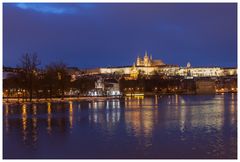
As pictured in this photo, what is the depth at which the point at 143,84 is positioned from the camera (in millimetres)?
98875

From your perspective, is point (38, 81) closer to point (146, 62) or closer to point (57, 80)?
point (57, 80)

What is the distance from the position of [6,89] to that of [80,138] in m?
48.5

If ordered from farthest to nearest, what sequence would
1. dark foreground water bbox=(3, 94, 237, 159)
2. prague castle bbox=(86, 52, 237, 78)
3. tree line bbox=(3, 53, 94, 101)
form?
prague castle bbox=(86, 52, 237, 78)
tree line bbox=(3, 53, 94, 101)
dark foreground water bbox=(3, 94, 237, 159)

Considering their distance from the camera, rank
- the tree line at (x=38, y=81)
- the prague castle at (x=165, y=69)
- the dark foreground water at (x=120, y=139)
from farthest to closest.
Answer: the prague castle at (x=165, y=69) < the tree line at (x=38, y=81) < the dark foreground water at (x=120, y=139)

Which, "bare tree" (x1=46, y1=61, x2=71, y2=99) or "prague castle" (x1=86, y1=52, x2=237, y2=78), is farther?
"prague castle" (x1=86, y1=52, x2=237, y2=78)

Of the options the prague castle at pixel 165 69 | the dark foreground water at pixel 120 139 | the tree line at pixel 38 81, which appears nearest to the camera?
the dark foreground water at pixel 120 139

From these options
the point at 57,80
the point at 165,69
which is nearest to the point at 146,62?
the point at 165,69

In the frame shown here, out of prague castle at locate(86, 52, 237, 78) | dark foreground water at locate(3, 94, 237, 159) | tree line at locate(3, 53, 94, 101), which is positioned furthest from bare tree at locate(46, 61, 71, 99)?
prague castle at locate(86, 52, 237, 78)

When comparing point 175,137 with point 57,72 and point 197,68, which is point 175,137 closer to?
point 57,72

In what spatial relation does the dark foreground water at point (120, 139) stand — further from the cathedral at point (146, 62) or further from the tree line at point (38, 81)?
the cathedral at point (146, 62)

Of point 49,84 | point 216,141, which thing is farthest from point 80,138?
point 49,84

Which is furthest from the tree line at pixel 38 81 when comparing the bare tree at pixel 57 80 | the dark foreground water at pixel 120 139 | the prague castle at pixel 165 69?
the prague castle at pixel 165 69

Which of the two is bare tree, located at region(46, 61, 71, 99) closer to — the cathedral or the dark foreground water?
the dark foreground water

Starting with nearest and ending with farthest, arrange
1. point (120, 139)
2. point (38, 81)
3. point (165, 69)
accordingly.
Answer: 1. point (120, 139)
2. point (38, 81)
3. point (165, 69)
